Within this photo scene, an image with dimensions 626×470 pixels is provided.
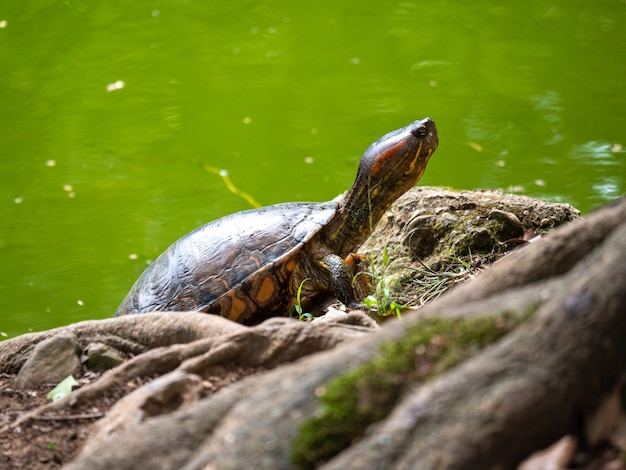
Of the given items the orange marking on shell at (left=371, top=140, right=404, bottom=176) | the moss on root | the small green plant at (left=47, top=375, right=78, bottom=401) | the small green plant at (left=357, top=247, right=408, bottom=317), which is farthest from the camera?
the orange marking on shell at (left=371, top=140, right=404, bottom=176)

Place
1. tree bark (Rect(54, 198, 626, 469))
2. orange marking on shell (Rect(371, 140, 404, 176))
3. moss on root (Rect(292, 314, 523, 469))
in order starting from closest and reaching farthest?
1. tree bark (Rect(54, 198, 626, 469))
2. moss on root (Rect(292, 314, 523, 469))
3. orange marking on shell (Rect(371, 140, 404, 176))

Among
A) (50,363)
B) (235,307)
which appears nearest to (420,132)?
(235,307)

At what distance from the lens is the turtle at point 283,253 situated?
4.49 meters

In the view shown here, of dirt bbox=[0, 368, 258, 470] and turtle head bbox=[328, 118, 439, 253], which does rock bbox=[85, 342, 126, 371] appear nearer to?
dirt bbox=[0, 368, 258, 470]

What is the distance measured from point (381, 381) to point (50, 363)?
181cm

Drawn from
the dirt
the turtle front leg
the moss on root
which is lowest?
the turtle front leg

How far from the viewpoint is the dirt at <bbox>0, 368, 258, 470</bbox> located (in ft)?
8.30

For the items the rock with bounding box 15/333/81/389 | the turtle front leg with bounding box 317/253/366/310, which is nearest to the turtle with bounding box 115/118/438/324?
the turtle front leg with bounding box 317/253/366/310

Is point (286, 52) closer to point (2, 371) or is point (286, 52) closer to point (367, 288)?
point (367, 288)

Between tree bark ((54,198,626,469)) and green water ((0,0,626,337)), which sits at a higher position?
tree bark ((54,198,626,469))

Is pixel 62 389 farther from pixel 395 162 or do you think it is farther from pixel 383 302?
pixel 395 162

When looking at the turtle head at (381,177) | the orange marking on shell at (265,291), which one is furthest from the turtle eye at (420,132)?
the orange marking on shell at (265,291)

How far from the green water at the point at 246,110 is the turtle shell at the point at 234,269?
326 centimetres

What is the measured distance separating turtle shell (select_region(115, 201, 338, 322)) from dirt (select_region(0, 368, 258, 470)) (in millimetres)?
1683
